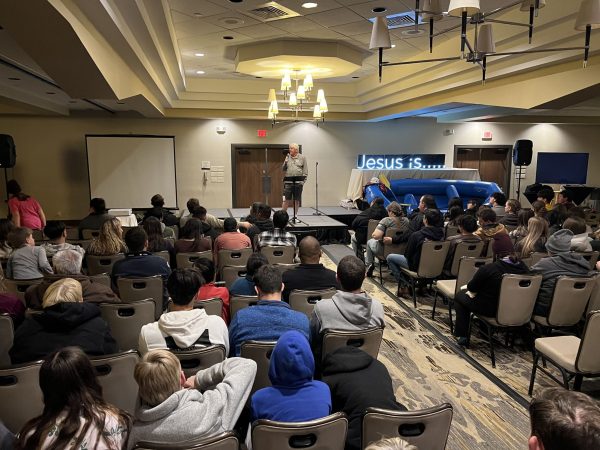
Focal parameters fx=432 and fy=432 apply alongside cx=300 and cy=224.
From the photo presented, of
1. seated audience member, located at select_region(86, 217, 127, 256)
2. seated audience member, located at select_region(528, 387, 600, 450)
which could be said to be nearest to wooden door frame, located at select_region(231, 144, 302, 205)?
seated audience member, located at select_region(86, 217, 127, 256)

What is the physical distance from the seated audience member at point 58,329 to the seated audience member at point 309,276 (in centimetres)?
140

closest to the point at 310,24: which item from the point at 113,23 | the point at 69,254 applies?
the point at 113,23

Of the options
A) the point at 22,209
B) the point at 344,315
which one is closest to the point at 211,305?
the point at 344,315

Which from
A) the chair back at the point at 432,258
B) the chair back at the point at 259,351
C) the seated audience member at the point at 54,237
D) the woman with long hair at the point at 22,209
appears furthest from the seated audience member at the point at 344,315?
the woman with long hair at the point at 22,209

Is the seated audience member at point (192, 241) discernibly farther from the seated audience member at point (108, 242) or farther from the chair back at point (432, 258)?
the chair back at point (432, 258)

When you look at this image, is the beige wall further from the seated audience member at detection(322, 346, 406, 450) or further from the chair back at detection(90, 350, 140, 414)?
the seated audience member at detection(322, 346, 406, 450)

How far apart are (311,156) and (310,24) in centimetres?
631

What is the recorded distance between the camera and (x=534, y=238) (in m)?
4.34

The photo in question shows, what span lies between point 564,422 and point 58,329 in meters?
2.26

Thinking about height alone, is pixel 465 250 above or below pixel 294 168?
below

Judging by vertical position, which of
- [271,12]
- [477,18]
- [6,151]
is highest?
[271,12]

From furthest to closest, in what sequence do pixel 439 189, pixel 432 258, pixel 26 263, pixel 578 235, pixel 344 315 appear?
1. pixel 439 189
2. pixel 432 258
3. pixel 578 235
4. pixel 26 263
5. pixel 344 315

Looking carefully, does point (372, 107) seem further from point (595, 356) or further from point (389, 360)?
point (595, 356)

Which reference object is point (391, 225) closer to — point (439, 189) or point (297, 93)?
point (297, 93)
